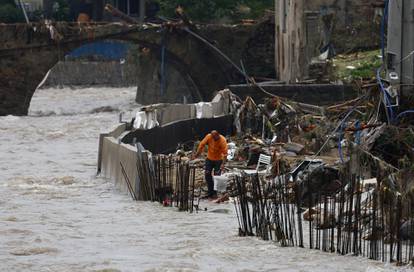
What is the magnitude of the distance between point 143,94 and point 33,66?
13.0m

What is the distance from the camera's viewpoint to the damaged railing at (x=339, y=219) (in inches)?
723

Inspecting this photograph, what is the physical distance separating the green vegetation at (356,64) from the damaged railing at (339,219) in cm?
2338

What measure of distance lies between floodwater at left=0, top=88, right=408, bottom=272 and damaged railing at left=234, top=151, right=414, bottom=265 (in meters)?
0.27

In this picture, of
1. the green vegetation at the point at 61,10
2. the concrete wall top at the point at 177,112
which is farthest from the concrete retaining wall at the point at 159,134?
the green vegetation at the point at 61,10

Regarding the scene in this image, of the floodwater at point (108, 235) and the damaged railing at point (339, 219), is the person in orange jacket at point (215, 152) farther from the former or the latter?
the damaged railing at point (339, 219)

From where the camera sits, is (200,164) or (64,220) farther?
(200,164)

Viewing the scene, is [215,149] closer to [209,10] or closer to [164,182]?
[164,182]

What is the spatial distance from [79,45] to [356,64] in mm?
17831

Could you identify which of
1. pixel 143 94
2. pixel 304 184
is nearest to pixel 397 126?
pixel 304 184

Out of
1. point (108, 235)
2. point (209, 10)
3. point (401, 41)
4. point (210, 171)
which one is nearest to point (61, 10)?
point (209, 10)

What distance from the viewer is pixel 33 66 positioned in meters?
61.0

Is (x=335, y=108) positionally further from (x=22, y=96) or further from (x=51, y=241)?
(x=22, y=96)

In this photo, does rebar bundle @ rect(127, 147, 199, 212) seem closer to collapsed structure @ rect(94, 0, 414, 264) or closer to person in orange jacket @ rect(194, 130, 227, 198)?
collapsed structure @ rect(94, 0, 414, 264)

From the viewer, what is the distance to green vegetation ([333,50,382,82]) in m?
45.6
